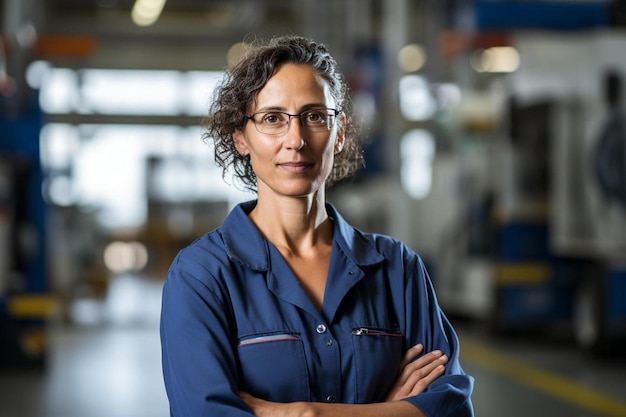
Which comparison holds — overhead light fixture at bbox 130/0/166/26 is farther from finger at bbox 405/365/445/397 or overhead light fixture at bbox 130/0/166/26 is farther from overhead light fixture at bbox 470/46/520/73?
finger at bbox 405/365/445/397

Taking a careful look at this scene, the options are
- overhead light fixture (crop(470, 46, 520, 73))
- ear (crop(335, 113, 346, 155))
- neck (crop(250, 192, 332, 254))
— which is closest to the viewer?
neck (crop(250, 192, 332, 254))

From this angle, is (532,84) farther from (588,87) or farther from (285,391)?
(285,391)

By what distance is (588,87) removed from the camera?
10.2 metres

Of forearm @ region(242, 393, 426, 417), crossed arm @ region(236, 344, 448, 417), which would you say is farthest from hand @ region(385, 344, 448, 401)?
forearm @ region(242, 393, 426, 417)

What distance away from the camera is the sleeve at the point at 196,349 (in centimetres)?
214

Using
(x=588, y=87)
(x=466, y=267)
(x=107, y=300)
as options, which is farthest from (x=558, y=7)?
(x=107, y=300)

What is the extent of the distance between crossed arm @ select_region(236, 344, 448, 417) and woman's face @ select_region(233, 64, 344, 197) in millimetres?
436

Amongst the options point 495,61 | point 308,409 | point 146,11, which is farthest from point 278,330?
point 495,61

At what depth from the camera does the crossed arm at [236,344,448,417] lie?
7.14ft

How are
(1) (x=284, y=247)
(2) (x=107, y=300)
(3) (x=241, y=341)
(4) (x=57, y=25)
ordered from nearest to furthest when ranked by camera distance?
(3) (x=241, y=341), (1) (x=284, y=247), (2) (x=107, y=300), (4) (x=57, y=25)

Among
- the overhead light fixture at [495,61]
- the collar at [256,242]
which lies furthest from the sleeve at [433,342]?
the overhead light fixture at [495,61]

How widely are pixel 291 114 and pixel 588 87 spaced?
839cm

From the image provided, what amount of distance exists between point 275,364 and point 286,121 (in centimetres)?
51

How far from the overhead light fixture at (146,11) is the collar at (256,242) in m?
25.0
